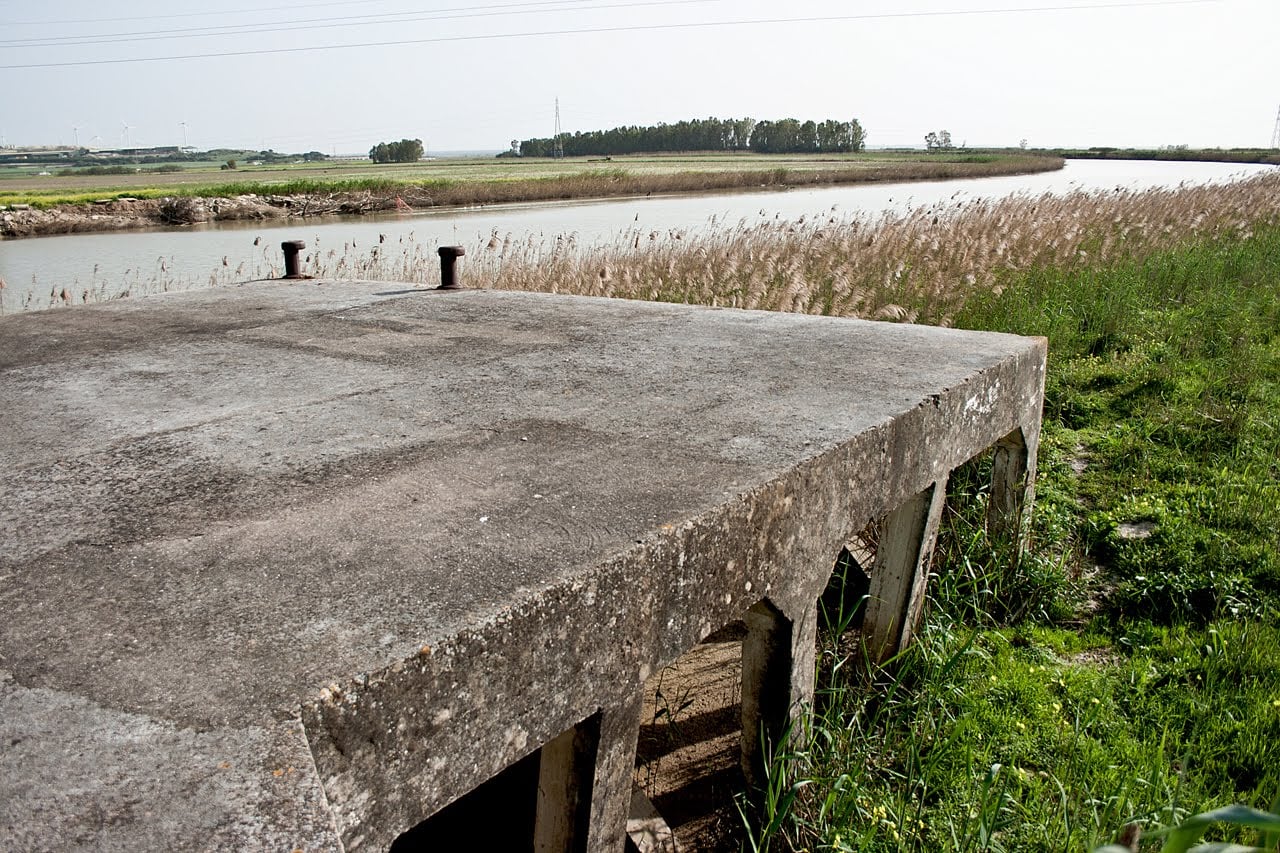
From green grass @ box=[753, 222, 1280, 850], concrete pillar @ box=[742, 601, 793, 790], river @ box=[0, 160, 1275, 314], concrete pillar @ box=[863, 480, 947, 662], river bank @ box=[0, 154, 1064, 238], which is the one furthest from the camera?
river bank @ box=[0, 154, 1064, 238]

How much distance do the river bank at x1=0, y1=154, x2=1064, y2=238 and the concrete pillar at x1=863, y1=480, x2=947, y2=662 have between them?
71.6 ft

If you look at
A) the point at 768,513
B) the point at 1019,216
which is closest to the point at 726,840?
the point at 768,513

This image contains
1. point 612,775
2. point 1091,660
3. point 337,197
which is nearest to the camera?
point 612,775

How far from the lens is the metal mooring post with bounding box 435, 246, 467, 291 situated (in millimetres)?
5366

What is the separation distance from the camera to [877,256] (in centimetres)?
888

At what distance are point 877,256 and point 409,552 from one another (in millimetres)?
7725

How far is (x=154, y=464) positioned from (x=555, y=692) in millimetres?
1196

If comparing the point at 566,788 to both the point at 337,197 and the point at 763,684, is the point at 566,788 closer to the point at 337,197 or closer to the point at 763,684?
the point at 763,684

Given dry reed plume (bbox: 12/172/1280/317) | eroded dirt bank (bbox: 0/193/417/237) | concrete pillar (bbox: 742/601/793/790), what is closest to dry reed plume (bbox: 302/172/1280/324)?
dry reed plume (bbox: 12/172/1280/317)

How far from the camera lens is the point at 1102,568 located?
4227 mm

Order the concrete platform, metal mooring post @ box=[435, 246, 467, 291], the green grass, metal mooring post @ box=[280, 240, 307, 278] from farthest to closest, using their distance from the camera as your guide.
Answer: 1. metal mooring post @ box=[280, 240, 307, 278]
2. metal mooring post @ box=[435, 246, 467, 291]
3. the green grass
4. the concrete platform

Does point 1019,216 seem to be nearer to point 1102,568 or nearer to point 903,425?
point 1102,568

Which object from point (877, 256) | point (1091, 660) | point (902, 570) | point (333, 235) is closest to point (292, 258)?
point (902, 570)

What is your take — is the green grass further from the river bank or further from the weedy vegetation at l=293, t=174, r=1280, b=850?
the river bank
